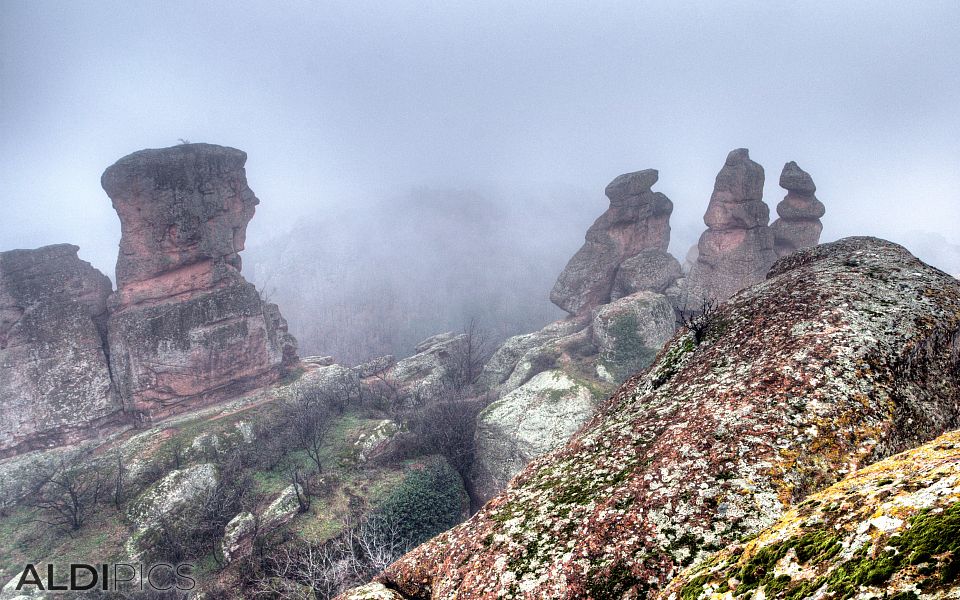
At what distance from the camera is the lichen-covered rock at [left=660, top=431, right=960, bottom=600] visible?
4.68 feet

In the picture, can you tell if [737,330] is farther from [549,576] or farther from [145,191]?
[145,191]

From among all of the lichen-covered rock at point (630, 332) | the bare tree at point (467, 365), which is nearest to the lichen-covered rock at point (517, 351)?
the bare tree at point (467, 365)

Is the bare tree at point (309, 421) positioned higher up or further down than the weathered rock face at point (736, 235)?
further down

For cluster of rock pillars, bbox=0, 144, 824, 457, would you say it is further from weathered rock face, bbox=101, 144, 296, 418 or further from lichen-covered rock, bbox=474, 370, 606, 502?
lichen-covered rock, bbox=474, 370, 606, 502

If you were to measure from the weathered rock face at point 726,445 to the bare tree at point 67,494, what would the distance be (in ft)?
78.6

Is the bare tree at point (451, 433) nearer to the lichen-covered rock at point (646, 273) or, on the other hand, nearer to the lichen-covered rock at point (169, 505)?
the lichen-covered rock at point (169, 505)

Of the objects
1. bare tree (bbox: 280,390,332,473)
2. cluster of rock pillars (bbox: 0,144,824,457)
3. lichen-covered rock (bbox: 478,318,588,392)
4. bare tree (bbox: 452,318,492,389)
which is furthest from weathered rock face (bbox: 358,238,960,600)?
bare tree (bbox: 452,318,492,389)

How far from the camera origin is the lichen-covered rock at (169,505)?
18391 mm

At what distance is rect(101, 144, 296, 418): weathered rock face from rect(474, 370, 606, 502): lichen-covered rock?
20.1 metres

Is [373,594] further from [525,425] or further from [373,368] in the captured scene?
[373,368]

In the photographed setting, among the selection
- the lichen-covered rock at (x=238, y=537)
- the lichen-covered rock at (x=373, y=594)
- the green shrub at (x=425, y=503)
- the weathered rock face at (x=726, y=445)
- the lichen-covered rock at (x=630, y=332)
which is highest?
the weathered rock face at (x=726, y=445)

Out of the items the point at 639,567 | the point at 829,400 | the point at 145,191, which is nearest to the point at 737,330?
the point at 829,400

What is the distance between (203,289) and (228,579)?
2120 centimetres

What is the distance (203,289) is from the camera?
98.9ft
